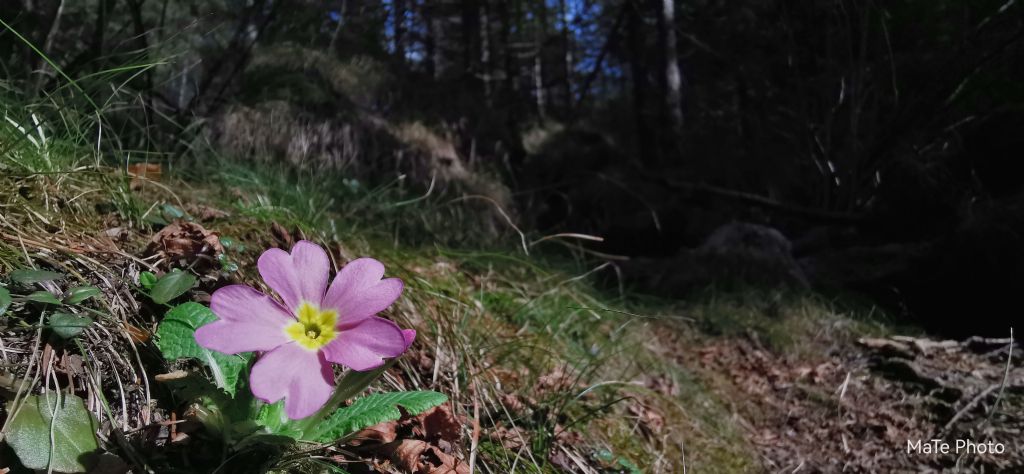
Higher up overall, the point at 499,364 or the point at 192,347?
the point at 192,347

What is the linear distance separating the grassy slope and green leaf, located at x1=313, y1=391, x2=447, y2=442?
30cm

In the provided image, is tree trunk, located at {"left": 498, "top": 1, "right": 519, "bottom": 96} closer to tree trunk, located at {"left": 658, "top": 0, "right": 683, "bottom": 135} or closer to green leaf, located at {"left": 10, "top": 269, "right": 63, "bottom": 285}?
tree trunk, located at {"left": 658, "top": 0, "right": 683, "bottom": 135}

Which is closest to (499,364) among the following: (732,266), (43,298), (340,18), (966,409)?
(43,298)

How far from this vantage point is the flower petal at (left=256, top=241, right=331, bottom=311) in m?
0.92

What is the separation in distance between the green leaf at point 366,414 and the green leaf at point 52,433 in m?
0.35

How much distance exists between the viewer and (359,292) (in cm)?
96

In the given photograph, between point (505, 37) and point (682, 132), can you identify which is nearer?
point (682, 132)

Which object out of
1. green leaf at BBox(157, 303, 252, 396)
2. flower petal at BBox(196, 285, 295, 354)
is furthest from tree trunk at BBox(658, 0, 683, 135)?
flower petal at BBox(196, 285, 295, 354)

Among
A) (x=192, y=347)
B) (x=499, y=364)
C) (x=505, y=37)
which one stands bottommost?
(x=499, y=364)

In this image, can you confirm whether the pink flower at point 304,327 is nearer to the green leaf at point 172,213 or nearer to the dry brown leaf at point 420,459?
the dry brown leaf at point 420,459

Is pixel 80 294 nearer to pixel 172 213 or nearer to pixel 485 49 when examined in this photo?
pixel 172 213

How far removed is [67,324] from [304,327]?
49 centimetres

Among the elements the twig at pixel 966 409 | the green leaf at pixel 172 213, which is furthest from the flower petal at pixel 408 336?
the twig at pixel 966 409

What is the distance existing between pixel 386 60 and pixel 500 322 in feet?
19.8
